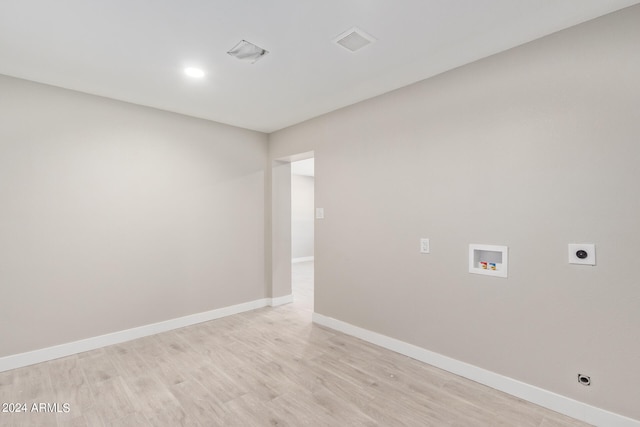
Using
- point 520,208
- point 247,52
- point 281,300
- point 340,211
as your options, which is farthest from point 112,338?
point 520,208

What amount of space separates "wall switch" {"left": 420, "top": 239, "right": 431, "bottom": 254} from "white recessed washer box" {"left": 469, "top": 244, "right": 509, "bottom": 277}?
14.8 inches

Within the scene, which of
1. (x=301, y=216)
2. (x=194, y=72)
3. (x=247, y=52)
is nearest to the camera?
(x=247, y=52)

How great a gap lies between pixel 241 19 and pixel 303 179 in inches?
289

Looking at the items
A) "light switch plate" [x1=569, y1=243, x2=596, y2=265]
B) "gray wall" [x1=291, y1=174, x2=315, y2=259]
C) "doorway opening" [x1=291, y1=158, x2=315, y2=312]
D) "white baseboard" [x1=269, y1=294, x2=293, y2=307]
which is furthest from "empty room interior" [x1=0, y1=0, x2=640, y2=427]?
"gray wall" [x1=291, y1=174, x2=315, y2=259]

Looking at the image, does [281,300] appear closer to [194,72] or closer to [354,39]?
[194,72]

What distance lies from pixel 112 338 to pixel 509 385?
3.77 metres

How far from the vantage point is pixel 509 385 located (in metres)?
2.24

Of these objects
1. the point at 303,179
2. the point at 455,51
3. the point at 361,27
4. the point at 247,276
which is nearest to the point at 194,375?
the point at 247,276

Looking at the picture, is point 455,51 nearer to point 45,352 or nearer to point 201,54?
point 201,54

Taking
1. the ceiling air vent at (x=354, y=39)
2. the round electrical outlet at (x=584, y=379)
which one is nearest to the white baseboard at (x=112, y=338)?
the ceiling air vent at (x=354, y=39)

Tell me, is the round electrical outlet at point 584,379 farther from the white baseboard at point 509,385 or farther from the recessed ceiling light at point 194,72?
the recessed ceiling light at point 194,72

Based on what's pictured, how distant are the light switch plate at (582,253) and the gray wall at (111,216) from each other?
3.64m

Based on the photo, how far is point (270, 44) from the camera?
221 cm

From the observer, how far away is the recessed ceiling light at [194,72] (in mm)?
2574
